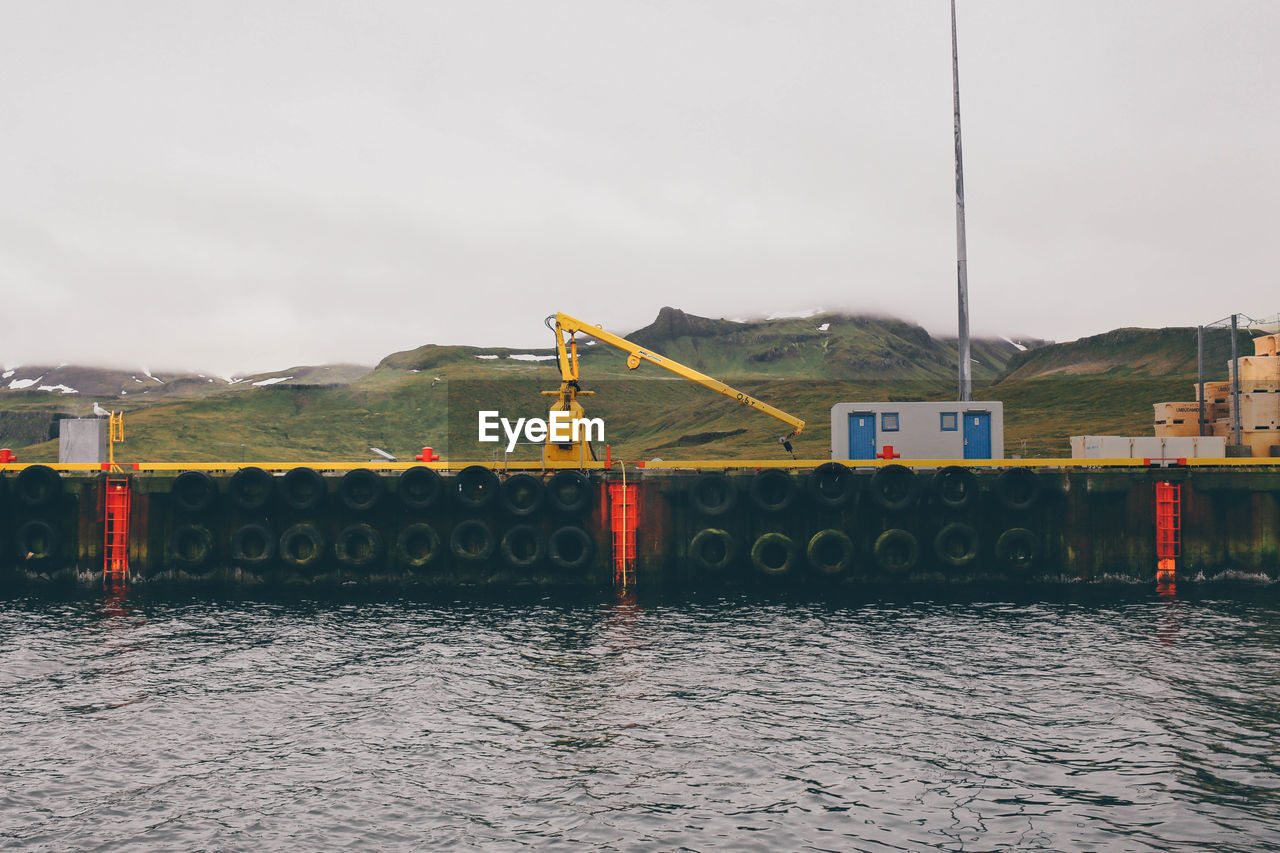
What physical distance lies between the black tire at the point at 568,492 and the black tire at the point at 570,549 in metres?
1.05

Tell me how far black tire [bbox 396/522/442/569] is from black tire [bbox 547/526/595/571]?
19.5 feet

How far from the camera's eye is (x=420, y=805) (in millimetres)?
21047

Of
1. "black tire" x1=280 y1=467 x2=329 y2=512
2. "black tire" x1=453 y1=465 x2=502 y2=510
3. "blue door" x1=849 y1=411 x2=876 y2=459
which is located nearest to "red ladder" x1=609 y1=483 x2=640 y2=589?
"black tire" x1=453 y1=465 x2=502 y2=510

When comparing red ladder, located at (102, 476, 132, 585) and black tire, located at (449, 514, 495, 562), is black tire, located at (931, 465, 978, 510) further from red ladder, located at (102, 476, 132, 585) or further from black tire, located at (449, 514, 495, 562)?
red ladder, located at (102, 476, 132, 585)

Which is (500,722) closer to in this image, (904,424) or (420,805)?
(420,805)

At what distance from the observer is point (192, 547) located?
165 ft

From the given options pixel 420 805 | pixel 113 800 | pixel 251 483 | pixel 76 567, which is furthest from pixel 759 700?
pixel 76 567

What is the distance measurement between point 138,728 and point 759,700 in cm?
1754

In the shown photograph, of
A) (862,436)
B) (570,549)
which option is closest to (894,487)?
(862,436)

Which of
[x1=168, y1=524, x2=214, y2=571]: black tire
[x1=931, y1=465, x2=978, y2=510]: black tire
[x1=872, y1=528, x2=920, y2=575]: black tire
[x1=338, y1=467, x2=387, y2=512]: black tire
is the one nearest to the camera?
[x1=872, y1=528, x2=920, y2=575]: black tire

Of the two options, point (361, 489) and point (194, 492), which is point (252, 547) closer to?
point (194, 492)

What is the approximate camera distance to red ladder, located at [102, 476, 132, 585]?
50.7 meters

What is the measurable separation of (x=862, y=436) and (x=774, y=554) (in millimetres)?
9383

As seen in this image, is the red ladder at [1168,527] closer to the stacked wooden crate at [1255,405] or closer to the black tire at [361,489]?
the stacked wooden crate at [1255,405]
